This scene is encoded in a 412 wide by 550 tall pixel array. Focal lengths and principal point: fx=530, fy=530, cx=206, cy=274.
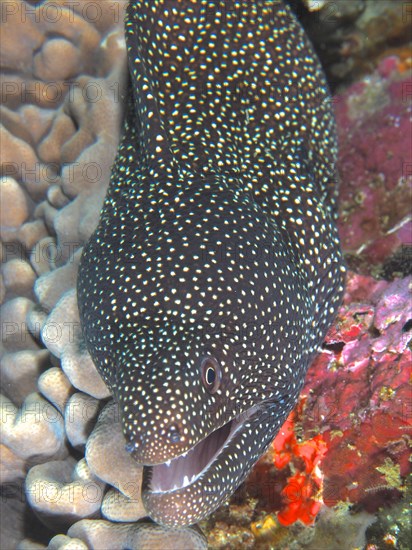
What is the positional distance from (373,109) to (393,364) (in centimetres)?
359

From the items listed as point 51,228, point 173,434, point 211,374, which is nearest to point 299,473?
point 211,374

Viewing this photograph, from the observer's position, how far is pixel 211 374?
271 cm

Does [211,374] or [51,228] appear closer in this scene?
[211,374]

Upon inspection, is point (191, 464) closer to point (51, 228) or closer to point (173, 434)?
point (173, 434)

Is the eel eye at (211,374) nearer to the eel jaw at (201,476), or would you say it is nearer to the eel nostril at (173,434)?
the eel nostril at (173,434)

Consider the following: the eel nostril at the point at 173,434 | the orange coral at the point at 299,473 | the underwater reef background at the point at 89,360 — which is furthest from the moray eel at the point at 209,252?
the orange coral at the point at 299,473

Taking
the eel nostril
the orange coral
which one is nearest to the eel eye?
the eel nostril

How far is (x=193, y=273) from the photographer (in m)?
2.96

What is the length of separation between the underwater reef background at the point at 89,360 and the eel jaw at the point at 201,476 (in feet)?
1.39

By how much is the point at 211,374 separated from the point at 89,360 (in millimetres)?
1142

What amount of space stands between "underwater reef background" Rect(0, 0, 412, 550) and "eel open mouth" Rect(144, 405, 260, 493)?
1.28 ft

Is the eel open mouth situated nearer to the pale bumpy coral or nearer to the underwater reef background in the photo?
the underwater reef background

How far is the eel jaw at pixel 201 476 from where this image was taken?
2.77 m

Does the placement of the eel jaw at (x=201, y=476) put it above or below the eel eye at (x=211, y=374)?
below
